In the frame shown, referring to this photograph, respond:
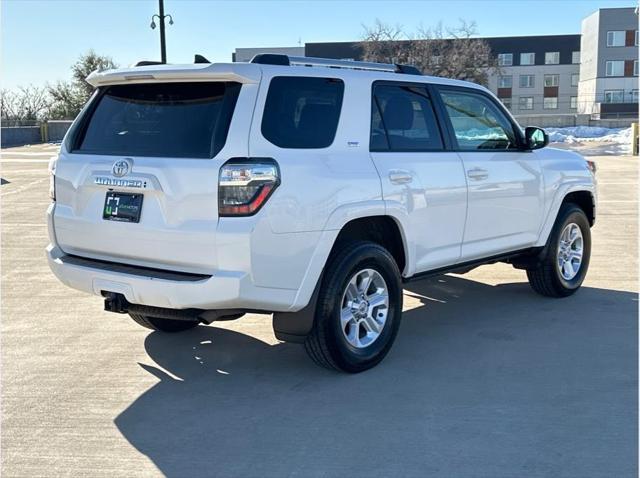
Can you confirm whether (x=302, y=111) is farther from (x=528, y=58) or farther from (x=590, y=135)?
(x=528, y=58)

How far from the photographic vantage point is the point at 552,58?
7325cm

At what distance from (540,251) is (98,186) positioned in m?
3.98

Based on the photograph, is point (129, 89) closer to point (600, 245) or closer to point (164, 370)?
point (164, 370)

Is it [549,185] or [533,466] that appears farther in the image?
A: [549,185]

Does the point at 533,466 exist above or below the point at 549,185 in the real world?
below

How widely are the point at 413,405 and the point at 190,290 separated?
147 cm

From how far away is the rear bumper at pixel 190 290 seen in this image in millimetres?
3965

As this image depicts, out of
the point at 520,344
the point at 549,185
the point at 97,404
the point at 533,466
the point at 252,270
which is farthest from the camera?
the point at 549,185

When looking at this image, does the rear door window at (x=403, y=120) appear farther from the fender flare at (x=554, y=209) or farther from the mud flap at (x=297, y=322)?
the fender flare at (x=554, y=209)

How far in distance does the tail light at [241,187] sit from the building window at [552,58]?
2959 inches

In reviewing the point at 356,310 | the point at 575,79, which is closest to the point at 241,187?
the point at 356,310

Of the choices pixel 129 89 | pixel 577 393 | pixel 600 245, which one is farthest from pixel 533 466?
pixel 600 245

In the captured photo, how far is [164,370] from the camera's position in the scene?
4.87 m

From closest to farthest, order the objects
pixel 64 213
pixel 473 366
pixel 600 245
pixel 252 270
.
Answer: pixel 252 270
pixel 64 213
pixel 473 366
pixel 600 245
